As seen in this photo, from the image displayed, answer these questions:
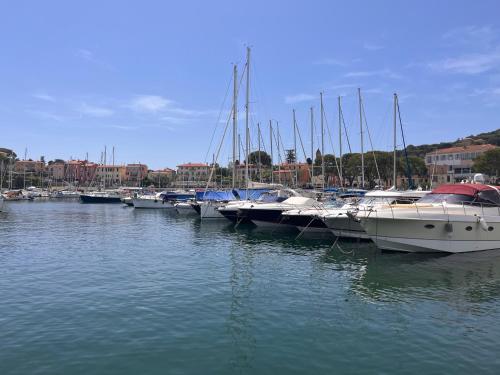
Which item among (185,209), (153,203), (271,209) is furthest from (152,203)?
(271,209)

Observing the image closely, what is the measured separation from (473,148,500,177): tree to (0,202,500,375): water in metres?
70.0

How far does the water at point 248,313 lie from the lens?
32.8ft

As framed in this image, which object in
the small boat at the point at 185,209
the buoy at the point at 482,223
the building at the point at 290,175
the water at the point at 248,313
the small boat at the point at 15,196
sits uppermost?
the building at the point at 290,175

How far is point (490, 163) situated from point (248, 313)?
8558 centimetres

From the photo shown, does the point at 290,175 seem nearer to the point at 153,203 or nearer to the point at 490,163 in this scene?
the point at 153,203

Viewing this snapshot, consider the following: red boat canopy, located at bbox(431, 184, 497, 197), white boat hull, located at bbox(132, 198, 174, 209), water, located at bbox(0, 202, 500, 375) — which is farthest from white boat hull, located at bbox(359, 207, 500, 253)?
white boat hull, located at bbox(132, 198, 174, 209)

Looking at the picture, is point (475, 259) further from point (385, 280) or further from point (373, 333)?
point (373, 333)

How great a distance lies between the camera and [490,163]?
85125mm

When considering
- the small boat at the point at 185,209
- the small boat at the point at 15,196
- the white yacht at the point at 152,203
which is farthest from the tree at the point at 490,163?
the small boat at the point at 15,196

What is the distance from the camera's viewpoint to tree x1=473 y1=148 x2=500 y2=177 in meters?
84.4

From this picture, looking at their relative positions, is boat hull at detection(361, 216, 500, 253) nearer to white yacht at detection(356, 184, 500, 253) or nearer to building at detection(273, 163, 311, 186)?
white yacht at detection(356, 184, 500, 253)

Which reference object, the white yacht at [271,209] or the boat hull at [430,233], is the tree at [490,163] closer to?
the white yacht at [271,209]

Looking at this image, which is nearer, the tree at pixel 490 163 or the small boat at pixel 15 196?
the tree at pixel 490 163

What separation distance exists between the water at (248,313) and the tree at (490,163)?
70037 mm
